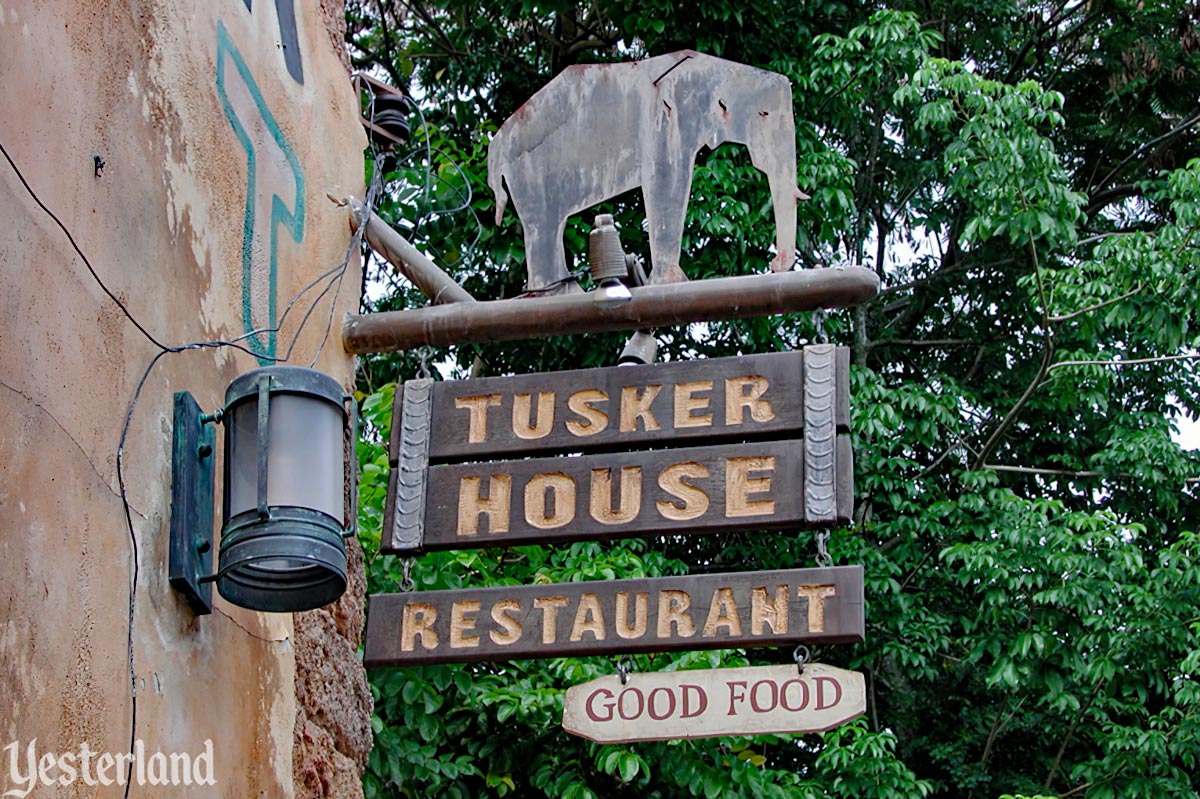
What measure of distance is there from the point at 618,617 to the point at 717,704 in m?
0.36

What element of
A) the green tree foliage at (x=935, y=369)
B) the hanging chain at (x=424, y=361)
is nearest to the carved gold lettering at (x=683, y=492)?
the hanging chain at (x=424, y=361)

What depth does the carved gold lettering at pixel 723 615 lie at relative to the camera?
4805mm

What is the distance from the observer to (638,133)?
19.2 feet

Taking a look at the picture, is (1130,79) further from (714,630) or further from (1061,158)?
(714,630)

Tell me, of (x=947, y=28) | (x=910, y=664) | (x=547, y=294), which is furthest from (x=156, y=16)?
(x=947, y=28)

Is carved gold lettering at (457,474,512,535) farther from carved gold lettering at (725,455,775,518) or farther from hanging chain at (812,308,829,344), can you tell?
hanging chain at (812,308,829,344)

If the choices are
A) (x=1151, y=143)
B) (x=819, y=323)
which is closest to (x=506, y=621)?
(x=819, y=323)

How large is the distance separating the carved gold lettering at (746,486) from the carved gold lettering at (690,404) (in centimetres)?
16

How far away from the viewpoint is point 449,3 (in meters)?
13.2

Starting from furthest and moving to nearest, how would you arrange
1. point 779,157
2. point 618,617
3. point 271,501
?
1. point 779,157
2. point 618,617
3. point 271,501

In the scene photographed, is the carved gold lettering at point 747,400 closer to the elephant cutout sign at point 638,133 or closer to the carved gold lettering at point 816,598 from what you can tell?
the carved gold lettering at point 816,598

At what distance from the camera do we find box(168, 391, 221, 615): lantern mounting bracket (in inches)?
166

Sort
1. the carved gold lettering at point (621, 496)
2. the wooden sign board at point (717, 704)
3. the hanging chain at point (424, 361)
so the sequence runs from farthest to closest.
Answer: the hanging chain at point (424, 361), the carved gold lettering at point (621, 496), the wooden sign board at point (717, 704)

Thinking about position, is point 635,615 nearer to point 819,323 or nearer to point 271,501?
point 819,323
